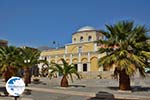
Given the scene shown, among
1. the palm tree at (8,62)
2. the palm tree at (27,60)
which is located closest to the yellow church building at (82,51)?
the palm tree at (27,60)

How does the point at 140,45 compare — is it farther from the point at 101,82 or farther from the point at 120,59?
the point at 101,82

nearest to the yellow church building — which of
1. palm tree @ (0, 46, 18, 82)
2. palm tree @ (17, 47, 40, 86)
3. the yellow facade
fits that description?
the yellow facade

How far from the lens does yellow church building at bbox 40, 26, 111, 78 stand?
67.6 m

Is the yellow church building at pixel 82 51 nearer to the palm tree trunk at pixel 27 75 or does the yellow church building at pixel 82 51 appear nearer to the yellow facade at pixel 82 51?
the yellow facade at pixel 82 51

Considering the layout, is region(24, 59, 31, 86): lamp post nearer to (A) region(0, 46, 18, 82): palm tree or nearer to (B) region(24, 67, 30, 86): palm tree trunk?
(B) region(24, 67, 30, 86): palm tree trunk

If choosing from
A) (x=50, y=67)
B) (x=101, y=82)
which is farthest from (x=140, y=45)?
(x=101, y=82)

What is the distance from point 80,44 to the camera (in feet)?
240

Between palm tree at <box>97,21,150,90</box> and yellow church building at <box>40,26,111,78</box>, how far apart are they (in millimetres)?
39420

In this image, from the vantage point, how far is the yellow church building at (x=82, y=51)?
67625mm

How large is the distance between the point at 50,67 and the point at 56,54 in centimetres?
4359

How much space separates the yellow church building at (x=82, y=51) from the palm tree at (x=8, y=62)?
3086 centimetres

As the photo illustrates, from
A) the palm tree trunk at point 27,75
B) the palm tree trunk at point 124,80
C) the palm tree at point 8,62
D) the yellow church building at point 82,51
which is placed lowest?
the palm tree trunk at point 124,80

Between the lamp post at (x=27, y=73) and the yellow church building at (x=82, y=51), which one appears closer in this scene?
the lamp post at (x=27, y=73)

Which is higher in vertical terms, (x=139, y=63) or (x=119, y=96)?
(x=139, y=63)
